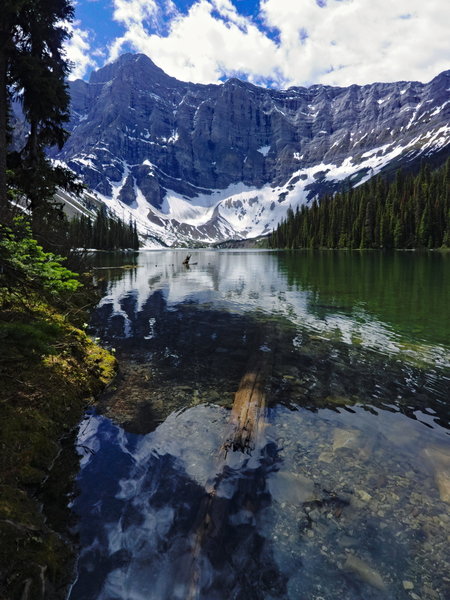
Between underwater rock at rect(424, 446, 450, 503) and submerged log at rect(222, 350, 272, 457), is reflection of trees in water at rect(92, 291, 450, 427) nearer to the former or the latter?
submerged log at rect(222, 350, 272, 457)

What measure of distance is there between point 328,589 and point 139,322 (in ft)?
54.6

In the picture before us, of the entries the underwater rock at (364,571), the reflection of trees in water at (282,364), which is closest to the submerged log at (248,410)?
the reflection of trees in water at (282,364)

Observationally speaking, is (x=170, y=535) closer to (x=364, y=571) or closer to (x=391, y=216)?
(x=364, y=571)

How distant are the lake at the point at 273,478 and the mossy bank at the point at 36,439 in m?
0.37

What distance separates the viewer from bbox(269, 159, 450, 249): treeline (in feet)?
334

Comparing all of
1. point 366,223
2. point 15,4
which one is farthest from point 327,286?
point 366,223

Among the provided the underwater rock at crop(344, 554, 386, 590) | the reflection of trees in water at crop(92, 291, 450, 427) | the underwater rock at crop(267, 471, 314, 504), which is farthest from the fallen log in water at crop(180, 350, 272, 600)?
the underwater rock at crop(344, 554, 386, 590)

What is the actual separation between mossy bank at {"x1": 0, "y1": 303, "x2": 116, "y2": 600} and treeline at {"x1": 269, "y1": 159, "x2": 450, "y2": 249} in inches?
4475

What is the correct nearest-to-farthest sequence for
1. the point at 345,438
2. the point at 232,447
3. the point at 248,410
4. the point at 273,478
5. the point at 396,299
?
the point at 273,478
the point at 232,447
the point at 345,438
the point at 248,410
the point at 396,299

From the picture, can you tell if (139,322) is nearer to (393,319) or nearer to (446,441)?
(393,319)

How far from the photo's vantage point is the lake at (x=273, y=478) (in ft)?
14.4

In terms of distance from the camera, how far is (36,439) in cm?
629

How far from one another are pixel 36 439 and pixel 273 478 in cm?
457

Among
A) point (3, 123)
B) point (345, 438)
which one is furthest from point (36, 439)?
point (3, 123)
